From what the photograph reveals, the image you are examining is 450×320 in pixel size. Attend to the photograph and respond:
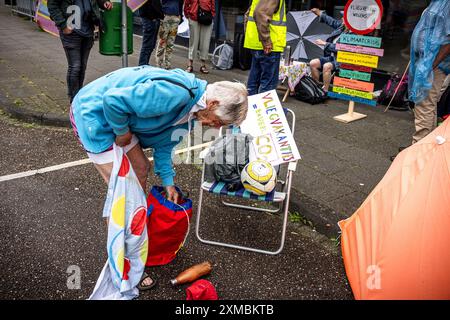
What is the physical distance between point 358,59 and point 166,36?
313 centimetres

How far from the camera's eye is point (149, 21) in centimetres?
640

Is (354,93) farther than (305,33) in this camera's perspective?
No

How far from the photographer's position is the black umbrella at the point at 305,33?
23.1 feet

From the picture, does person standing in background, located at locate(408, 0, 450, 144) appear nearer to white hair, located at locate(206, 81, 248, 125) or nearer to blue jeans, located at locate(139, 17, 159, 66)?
white hair, located at locate(206, 81, 248, 125)

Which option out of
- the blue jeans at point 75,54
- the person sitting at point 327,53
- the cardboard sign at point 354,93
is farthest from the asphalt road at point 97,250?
the person sitting at point 327,53

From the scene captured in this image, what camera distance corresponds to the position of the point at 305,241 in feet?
10.5

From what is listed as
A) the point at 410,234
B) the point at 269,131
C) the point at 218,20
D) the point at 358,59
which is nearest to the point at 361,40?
the point at 358,59

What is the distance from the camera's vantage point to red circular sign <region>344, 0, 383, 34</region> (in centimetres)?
517

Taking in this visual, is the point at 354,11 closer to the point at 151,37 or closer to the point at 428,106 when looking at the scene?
the point at 428,106

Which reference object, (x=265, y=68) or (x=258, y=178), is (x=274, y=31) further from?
(x=258, y=178)

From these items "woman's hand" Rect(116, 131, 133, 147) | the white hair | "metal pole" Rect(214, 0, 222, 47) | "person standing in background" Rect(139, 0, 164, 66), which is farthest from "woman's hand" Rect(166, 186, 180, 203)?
"metal pole" Rect(214, 0, 222, 47)

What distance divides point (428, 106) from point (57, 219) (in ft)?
11.8

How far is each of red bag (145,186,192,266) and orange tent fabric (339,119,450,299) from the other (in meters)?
1.11
